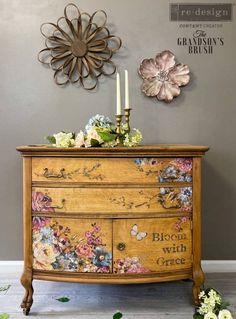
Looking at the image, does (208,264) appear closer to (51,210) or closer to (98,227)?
(98,227)

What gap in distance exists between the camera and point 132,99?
2.34 meters

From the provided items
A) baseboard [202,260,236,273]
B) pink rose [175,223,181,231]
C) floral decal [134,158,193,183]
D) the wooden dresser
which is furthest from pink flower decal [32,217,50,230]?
baseboard [202,260,236,273]

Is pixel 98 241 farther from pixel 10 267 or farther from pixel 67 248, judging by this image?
pixel 10 267

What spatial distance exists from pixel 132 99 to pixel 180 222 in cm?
98

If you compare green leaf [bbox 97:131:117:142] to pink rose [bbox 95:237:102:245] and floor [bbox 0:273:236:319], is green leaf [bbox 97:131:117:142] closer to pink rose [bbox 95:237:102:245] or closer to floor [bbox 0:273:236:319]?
pink rose [bbox 95:237:102:245]

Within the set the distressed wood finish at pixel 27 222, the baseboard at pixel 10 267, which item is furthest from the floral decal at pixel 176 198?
the baseboard at pixel 10 267

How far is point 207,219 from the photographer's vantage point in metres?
2.37

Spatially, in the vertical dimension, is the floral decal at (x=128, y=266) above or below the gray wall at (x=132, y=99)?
below

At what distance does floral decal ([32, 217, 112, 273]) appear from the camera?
1752 millimetres

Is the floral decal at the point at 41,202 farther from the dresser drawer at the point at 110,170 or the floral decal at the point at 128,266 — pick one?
the floral decal at the point at 128,266

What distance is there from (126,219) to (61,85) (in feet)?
3.71

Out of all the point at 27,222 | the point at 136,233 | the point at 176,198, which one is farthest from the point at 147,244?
the point at 27,222

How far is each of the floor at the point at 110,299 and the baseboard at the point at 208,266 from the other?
0.20ft

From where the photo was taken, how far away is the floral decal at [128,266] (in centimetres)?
176
